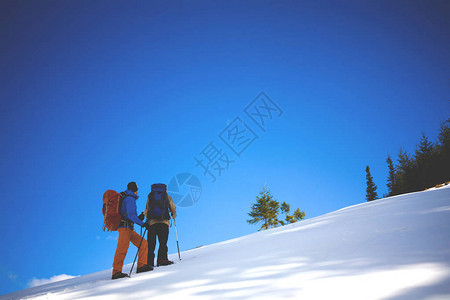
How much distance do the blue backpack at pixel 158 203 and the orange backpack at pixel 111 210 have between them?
749mm

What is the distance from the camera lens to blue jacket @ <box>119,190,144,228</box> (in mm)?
5289

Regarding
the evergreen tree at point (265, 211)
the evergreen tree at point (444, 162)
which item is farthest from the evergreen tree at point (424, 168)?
the evergreen tree at point (265, 211)

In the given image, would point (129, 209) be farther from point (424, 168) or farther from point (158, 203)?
point (424, 168)

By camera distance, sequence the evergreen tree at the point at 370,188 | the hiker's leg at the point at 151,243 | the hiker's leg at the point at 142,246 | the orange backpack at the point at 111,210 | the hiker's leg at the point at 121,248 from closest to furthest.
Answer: the hiker's leg at the point at 121,248 < the orange backpack at the point at 111,210 < the hiker's leg at the point at 142,246 < the hiker's leg at the point at 151,243 < the evergreen tree at the point at 370,188

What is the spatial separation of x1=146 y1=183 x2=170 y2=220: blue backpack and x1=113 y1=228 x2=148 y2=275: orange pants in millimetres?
580

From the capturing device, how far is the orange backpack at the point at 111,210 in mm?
5227

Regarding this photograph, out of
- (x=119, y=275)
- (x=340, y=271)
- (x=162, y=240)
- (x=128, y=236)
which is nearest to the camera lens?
(x=340, y=271)

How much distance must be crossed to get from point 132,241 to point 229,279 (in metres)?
3.37

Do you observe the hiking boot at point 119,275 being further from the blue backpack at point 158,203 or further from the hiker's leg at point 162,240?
the blue backpack at point 158,203

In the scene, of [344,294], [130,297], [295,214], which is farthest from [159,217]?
[295,214]

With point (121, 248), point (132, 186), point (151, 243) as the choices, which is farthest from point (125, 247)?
point (132, 186)

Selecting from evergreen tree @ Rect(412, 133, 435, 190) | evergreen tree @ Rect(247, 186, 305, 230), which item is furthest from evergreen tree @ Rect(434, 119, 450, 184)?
evergreen tree @ Rect(247, 186, 305, 230)

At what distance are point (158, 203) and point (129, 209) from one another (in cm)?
75

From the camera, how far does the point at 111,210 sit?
524 cm
